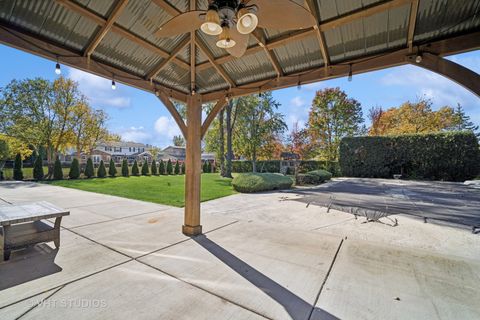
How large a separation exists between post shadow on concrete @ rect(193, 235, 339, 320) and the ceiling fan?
261 centimetres

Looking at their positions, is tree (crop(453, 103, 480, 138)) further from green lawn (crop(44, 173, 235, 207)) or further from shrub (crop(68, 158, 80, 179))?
shrub (crop(68, 158, 80, 179))

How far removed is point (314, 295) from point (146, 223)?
147 inches

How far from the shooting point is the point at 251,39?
3441 millimetres

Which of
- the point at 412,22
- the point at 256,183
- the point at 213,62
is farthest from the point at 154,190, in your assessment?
the point at 412,22

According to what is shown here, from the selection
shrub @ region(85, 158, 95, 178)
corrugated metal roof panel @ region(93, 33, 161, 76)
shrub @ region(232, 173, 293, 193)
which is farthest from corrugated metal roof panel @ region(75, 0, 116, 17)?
shrub @ region(85, 158, 95, 178)

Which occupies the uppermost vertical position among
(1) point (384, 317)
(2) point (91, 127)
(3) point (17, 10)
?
(2) point (91, 127)

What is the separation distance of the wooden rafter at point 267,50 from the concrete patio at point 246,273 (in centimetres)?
299

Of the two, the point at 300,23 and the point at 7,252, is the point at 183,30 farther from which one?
the point at 7,252

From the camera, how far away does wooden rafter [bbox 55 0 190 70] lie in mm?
2566

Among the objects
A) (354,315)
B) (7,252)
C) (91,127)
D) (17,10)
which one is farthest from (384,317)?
(91,127)

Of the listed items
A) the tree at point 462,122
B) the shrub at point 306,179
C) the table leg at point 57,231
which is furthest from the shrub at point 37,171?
the tree at point 462,122

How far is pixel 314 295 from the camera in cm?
222

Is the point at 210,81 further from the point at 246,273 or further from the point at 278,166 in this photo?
the point at 278,166

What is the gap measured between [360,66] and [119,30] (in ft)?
11.6
